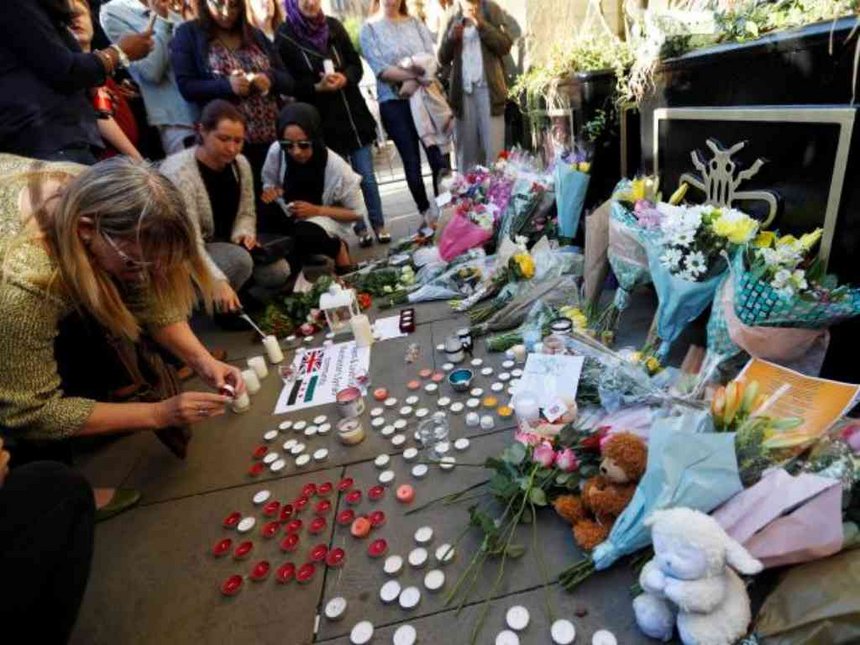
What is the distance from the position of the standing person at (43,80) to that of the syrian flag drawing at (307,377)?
1569mm

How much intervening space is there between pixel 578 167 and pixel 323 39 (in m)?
2.62

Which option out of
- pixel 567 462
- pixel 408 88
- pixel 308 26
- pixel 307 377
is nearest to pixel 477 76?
pixel 408 88

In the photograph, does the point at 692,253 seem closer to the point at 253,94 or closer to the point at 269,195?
the point at 269,195

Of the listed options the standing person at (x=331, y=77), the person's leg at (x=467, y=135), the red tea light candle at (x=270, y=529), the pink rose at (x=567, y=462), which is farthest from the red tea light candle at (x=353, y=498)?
the person's leg at (x=467, y=135)

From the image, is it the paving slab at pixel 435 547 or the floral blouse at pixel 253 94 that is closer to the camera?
the paving slab at pixel 435 547

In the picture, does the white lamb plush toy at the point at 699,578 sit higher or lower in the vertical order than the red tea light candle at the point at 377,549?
higher

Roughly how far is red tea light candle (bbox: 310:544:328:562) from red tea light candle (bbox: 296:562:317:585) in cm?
2

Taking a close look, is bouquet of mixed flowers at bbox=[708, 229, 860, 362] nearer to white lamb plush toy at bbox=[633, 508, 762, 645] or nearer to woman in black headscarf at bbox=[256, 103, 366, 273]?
white lamb plush toy at bbox=[633, 508, 762, 645]

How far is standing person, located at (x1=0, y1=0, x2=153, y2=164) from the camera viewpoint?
2.11 metres

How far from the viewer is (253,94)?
3.69m

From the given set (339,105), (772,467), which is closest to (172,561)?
(772,467)

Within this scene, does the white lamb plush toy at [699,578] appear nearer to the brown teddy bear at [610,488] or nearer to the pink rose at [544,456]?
the brown teddy bear at [610,488]

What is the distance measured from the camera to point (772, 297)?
149cm

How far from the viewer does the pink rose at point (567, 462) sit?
1564mm
